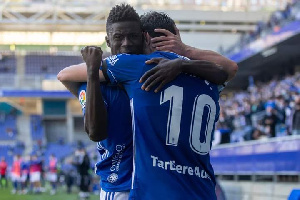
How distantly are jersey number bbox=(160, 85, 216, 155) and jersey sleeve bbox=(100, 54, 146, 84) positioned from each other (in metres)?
0.15

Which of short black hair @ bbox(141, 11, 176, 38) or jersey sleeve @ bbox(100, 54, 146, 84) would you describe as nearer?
jersey sleeve @ bbox(100, 54, 146, 84)

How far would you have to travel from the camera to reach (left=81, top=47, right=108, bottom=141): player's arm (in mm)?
2789

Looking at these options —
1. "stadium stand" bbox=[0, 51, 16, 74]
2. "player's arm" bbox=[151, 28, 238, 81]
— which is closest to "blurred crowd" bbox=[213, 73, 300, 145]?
"player's arm" bbox=[151, 28, 238, 81]

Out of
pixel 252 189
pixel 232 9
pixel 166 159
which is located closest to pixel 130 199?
pixel 166 159

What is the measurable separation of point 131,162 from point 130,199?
0.27m

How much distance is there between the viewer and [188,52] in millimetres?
3096

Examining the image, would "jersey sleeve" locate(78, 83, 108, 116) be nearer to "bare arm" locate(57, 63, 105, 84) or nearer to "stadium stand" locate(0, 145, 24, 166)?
"bare arm" locate(57, 63, 105, 84)

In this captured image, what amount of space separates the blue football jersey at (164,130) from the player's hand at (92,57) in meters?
0.05

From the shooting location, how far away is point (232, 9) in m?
39.3

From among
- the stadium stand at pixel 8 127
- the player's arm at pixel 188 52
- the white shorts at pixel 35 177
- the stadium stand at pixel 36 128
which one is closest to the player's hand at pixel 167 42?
the player's arm at pixel 188 52

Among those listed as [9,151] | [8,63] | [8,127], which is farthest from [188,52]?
[8,63]

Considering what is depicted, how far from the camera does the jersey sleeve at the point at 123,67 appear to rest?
111 inches

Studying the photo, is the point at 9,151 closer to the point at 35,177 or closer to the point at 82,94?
the point at 35,177

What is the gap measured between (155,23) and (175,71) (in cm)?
30
